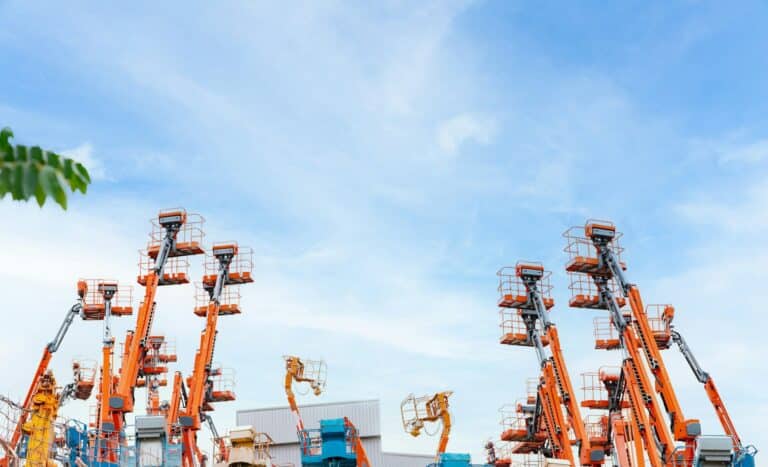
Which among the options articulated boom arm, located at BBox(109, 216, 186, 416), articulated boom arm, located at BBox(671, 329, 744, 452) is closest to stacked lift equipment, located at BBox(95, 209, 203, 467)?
articulated boom arm, located at BBox(109, 216, 186, 416)

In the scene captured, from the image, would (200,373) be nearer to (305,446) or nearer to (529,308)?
(305,446)

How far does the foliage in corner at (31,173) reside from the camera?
20.3ft

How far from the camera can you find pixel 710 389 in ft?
165

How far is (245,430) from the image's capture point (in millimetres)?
39375

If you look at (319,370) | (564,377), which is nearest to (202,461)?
(319,370)

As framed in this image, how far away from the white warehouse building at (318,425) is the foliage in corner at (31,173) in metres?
51.0

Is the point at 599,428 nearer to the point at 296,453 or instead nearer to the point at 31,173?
the point at 296,453

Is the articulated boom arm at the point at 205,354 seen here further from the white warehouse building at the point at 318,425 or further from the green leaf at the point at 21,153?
the green leaf at the point at 21,153

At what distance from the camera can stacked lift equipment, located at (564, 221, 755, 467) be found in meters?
46.2

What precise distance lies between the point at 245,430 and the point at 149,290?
13.4 metres

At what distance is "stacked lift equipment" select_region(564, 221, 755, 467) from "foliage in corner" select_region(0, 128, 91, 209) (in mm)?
41554

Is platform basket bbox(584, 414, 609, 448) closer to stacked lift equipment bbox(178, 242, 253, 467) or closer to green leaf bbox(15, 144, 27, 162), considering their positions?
stacked lift equipment bbox(178, 242, 253, 467)

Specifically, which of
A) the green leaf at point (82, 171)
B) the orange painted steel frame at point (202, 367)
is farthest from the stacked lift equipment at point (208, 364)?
the green leaf at point (82, 171)

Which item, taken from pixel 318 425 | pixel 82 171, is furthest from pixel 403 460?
pixel 82 171
